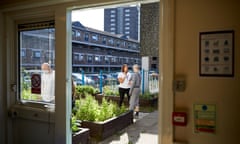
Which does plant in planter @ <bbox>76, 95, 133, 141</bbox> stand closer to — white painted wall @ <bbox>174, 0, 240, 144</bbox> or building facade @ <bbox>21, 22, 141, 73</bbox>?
building facade @ <bbox>21, 22, 141, 73</bbox>

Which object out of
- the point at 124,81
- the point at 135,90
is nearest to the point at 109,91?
the point at 124,81

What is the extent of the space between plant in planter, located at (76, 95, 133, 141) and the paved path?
0.13m

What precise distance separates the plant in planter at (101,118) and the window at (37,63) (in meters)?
1.65

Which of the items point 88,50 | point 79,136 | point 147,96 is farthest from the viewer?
point 88,50

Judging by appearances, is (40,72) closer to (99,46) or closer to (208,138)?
(208,138)

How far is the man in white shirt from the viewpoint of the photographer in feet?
7.10

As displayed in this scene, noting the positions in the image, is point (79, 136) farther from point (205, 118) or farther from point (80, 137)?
point (205, 118)

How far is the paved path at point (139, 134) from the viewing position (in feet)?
11.9

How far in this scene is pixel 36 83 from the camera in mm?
2307

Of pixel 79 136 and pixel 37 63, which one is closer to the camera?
pixel 37 63

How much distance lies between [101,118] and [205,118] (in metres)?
2.88

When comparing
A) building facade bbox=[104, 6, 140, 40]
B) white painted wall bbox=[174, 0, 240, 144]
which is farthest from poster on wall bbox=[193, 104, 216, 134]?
building facade bbox=[104, 6, 140, 40]

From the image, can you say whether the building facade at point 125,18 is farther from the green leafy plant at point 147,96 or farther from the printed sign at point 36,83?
the green leafy plant at point 147,96
